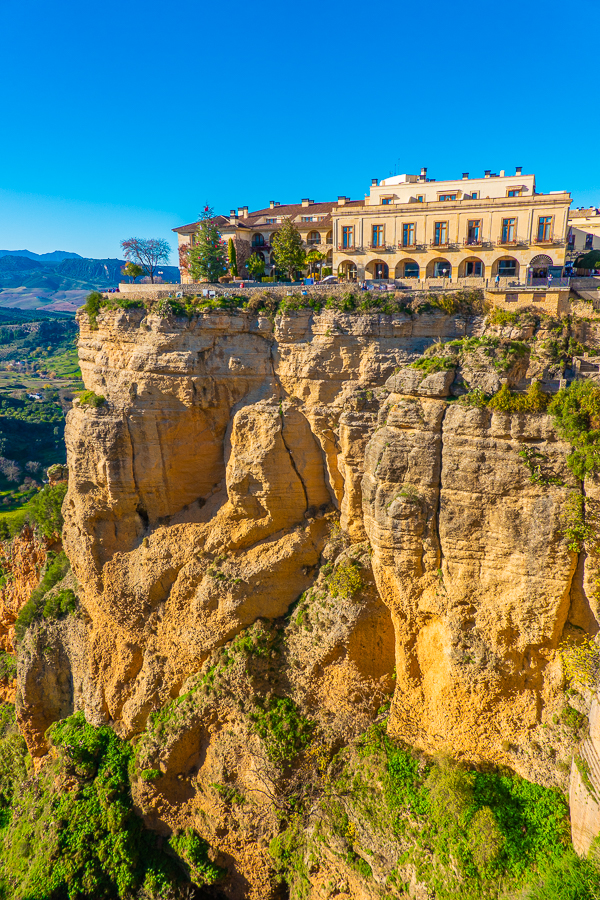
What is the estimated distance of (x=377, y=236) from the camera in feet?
87.3

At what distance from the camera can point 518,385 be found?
16.2 meters

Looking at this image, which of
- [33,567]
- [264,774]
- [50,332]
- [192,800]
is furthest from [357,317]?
[50,332]

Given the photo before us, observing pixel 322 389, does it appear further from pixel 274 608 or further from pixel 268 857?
pixel 268 857

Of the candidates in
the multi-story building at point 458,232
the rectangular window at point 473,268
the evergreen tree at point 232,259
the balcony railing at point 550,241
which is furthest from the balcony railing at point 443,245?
the evergreen tree at point 232,259

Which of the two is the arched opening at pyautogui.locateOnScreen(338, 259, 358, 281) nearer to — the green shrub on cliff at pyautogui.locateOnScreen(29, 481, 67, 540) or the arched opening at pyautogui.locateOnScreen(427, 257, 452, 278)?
the arched opening at pyautogui.locateOnScreen(427, 257, 452, 278)

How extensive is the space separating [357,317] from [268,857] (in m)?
20.5

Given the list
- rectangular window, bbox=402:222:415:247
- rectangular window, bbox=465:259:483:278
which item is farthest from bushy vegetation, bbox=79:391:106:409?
rectangular window, bbox=465:259:483:278

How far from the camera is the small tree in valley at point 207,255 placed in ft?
88.7

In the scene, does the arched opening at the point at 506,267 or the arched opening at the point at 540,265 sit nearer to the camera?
Result: the arched opening at the point at 540,265

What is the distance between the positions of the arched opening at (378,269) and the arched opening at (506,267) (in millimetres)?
5349

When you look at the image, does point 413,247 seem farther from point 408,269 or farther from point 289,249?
point 289,249

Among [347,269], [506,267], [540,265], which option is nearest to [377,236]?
[347,269]

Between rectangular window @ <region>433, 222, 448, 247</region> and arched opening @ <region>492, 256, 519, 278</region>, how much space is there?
9.10ft

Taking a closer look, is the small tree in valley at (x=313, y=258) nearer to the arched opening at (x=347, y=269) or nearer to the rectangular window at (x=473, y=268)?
the arched opening at (x=347, y=269)
